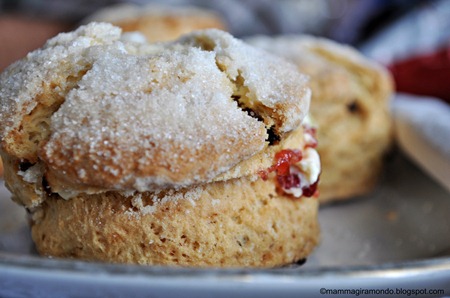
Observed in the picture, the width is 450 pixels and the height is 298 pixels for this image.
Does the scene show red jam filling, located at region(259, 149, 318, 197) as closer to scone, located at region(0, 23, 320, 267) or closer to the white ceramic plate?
scone, located at region(0, 23, 320, 267)

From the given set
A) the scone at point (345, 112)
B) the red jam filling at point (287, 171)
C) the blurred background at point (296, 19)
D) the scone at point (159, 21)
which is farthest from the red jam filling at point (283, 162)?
the blurred background at point (296, 19)

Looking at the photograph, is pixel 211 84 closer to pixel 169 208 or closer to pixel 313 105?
pixel 169 208

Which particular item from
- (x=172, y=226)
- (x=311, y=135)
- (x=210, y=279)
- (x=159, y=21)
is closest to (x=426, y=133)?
(x=311, y=135)

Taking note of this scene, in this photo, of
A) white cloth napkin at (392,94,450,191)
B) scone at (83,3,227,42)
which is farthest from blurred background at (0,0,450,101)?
white cloth napkin at (392,94,450,191)

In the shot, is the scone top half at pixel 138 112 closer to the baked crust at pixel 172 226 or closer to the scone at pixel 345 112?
the baked crust at pixel 172 226

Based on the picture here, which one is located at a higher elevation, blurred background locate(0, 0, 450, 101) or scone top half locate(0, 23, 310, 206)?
scone top half locate(0, 23, 310, 206)

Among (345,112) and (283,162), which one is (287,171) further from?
(345,112)

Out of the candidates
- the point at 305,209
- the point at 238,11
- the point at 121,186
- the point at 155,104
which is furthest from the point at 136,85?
the point at 238,11
